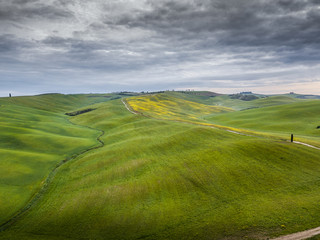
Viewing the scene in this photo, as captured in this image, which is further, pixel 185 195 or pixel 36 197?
pixel 36 197

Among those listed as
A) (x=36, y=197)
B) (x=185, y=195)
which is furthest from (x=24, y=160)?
(x=185, y=195)

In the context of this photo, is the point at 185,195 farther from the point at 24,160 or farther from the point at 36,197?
the point at 24,160

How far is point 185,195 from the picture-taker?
1087 inches

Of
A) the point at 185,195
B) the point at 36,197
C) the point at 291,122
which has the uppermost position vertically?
the point at 291,122

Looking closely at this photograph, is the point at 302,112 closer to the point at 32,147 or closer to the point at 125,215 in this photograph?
the point at 125,215

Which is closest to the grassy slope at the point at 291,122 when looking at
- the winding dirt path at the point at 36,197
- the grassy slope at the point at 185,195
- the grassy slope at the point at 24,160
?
the grassy slope at the point at 185,195

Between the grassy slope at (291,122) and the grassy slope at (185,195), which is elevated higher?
the grassy slope at (291,122)

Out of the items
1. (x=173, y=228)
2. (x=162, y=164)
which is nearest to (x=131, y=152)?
(x=162, y=164)

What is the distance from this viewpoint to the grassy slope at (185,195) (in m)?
21.8

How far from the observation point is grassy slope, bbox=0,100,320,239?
2175 centimetres

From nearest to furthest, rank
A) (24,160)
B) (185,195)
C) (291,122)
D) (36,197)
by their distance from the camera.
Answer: (185,195) → (36,197) → (24,160) → (291,122)

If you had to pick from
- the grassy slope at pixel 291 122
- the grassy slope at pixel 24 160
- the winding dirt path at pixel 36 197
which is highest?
the grassy slope at pixel 291 122

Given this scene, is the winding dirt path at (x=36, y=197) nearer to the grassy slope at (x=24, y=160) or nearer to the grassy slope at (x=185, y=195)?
the grassy slope at (x=24, y=160)

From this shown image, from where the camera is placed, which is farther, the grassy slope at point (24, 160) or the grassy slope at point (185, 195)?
the grassy slope at point (24, 160)
